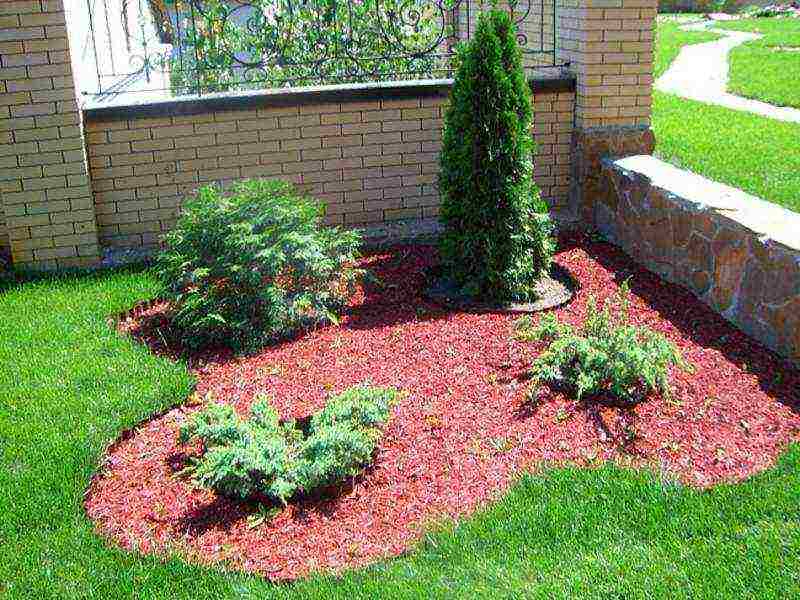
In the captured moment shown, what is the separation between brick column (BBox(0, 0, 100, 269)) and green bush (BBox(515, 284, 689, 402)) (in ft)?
10.8

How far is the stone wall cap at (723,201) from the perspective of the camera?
4.69m

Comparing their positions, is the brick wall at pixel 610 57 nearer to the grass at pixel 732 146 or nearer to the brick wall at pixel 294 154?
the brick wall at pixel 294 154

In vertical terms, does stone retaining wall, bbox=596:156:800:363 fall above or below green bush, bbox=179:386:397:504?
above

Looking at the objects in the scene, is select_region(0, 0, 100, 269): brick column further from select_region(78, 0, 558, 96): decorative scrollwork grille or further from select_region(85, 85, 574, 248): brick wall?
select_region(78, 0, 558, 96): decorative scrollwork grille

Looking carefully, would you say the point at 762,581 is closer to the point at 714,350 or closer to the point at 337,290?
the point at 714,350

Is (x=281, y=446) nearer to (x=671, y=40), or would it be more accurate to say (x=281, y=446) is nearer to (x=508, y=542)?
(x=508, y=542)

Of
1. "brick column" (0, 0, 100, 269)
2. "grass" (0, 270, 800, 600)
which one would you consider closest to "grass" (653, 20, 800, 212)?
"grass" (0, 270, 800, 600)

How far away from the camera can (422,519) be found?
3379 mm

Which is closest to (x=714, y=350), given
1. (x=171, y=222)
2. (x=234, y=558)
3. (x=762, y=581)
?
(x=762, y=581)

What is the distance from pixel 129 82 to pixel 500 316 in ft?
13.0

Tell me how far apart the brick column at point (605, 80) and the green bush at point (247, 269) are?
2239 millimetres

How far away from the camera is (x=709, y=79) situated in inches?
564

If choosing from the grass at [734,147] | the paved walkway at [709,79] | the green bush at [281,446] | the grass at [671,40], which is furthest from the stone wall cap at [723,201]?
the grass at [671,40]

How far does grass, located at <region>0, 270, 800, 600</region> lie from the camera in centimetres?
299
